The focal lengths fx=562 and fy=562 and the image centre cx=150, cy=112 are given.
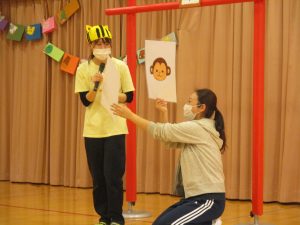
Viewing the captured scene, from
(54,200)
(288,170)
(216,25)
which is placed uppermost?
(216,25)

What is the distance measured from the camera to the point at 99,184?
11.4 ft

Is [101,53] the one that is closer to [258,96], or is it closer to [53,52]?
[258,96]

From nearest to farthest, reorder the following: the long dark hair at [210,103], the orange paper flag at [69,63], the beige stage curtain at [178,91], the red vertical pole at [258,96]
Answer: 1. the long dark hair at [210,103]
2. the red vertical pole at [258,96]
3. the beige stage curtain at [178,91]
4. the orange paper flag at [69,63]

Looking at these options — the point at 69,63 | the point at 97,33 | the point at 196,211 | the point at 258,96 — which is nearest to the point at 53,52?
the point at 69,63

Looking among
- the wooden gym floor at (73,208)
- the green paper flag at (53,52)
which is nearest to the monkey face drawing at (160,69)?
the wooden gym floor at (73,208)

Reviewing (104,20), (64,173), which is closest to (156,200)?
(64,173)

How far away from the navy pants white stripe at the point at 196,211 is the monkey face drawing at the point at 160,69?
43.7 inches

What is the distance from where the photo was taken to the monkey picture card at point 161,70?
11.9ft

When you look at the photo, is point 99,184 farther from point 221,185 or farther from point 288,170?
point 288,170

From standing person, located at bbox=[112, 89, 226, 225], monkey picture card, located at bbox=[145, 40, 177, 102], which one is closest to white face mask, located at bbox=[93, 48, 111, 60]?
monkey picture card, located at bbox=[145, 40, 177, 102]

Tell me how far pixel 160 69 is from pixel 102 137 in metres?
0.63

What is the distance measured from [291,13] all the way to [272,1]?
0.19 m

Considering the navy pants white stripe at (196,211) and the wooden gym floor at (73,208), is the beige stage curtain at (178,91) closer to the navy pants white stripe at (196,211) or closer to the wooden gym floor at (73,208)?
the wooden gym floor at (73,208)

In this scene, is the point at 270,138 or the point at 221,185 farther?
the point at 270,138
